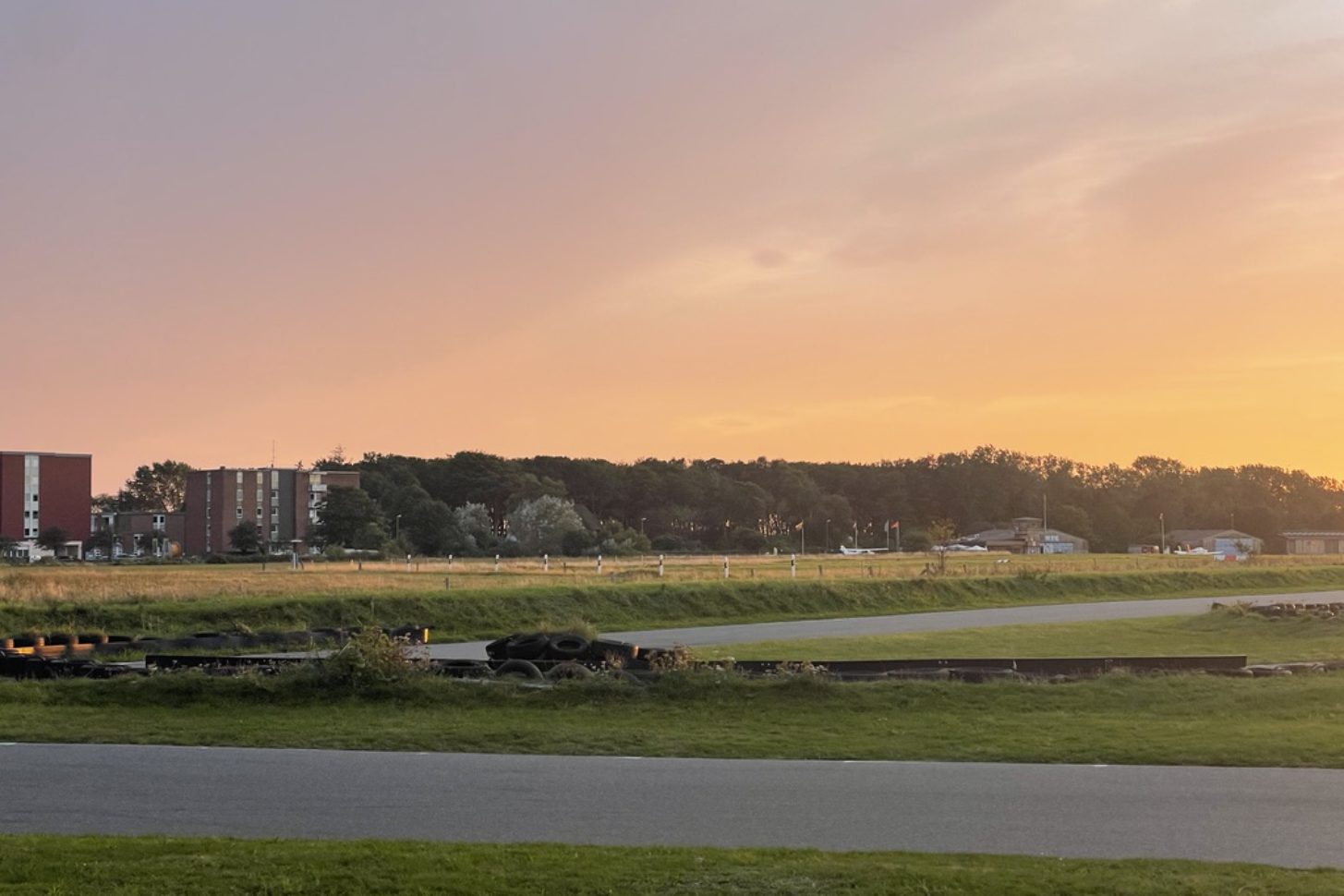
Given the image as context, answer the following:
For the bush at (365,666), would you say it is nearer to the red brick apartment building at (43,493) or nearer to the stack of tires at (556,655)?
the stack of tires at (556,655)

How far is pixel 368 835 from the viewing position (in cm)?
802

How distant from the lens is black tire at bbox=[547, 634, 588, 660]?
1945 centimetres

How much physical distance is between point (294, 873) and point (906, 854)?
12.1ft

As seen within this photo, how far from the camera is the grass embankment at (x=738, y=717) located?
1176 cm

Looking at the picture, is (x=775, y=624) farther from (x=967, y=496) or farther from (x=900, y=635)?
(x=967, y=496)

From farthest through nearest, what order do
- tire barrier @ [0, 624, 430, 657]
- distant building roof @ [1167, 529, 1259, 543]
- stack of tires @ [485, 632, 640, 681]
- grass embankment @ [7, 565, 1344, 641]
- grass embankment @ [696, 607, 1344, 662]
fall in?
distant building roof @ [1167, 529, 1259, 543] → grass embankment @ [7, 565, 1344, 641] → grass embankment @ [696, 607, 1344, 662] → tire barrier @ [0, 624, 430, 657] → stack of tires @ [485, 632, 640, 681]

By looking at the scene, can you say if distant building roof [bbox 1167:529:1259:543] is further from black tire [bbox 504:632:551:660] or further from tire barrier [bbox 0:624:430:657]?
black tire [bbox 504:632:551:660]

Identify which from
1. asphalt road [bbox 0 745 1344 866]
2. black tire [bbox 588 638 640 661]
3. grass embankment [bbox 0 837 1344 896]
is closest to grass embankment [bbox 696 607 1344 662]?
black tire [bbox 588 638 640 661]

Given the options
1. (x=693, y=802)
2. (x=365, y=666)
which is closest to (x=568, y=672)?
(x=365, y=666)

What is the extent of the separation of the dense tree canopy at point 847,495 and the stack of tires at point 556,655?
3788 inches

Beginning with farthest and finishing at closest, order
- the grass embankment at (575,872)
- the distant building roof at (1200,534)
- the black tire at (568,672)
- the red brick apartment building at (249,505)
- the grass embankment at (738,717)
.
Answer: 1. the distant building roof at (1200,534)
2. the red brick apartment building at (249,505)
3. the black tire at (568,672)
4. the grass embankment at (738,717)
5. the grass embankment at (575,872)

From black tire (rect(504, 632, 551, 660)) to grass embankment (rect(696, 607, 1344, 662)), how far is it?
429 centimetres

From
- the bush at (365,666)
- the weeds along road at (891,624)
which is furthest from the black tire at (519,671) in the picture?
the weeds along road at (891,624)

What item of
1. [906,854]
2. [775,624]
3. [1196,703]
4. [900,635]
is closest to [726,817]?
[906,854]
